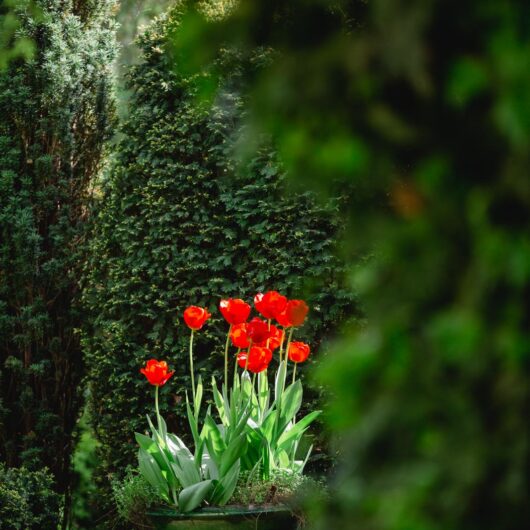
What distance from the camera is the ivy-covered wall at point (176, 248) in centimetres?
488

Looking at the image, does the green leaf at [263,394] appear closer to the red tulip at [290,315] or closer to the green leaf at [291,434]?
the green leaf at [291,434]

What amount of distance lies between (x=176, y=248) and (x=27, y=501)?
191 cm

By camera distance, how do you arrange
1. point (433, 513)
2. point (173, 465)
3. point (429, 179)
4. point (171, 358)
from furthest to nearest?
point (171, 358)
point (173, 465)
point (429, 179)
point (433, 513)

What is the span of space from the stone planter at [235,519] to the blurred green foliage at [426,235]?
2.57 meters

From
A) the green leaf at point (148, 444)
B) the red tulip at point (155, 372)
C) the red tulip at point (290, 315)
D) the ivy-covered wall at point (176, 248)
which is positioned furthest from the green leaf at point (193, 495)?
the ivy-covered wall at point (176, 248)

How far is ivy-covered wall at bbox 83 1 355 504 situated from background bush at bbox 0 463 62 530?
0.47 m

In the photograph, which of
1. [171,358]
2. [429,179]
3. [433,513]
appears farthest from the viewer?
[171,358]

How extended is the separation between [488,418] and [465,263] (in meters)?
0.17

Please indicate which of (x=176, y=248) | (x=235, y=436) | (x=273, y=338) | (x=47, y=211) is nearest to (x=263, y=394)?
(x=273, y=338)

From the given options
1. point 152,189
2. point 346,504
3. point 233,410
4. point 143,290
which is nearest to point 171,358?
point 143,290

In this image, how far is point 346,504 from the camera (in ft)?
2.93

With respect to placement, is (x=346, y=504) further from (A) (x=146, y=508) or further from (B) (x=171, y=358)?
(B) (x=171, y=358)

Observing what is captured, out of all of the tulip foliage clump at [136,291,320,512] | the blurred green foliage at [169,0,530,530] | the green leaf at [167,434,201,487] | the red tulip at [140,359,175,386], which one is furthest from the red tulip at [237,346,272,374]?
the blurred green foliage at [169,0,530,530]

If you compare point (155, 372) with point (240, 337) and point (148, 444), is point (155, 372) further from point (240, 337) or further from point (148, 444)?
point (240, 337)
